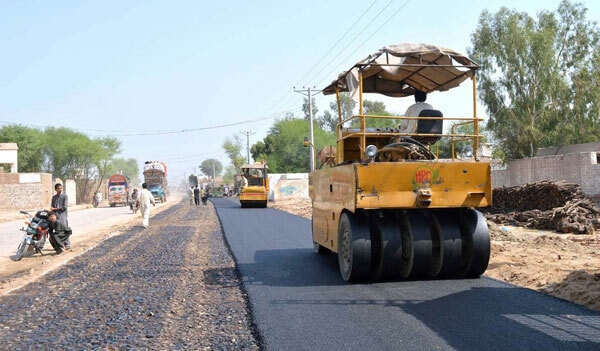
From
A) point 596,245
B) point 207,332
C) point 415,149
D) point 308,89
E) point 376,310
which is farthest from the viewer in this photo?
point 308,89

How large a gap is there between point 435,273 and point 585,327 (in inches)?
106

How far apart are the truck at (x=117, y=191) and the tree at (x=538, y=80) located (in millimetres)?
28783

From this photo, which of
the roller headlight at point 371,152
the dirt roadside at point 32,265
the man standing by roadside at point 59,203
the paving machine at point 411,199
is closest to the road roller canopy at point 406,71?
the paving machine at point 411,199

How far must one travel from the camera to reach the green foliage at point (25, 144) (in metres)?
57.2

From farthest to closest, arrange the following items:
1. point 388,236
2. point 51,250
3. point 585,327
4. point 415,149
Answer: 1. point 51,250
2. point 415,149
3. point 388,236
4. point 585,327

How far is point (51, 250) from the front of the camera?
13.2m

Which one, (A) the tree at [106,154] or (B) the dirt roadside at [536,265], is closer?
(B) the dirt roadside at [536,265]

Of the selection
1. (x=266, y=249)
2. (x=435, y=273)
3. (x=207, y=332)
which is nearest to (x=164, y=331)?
(x=207, y=332)

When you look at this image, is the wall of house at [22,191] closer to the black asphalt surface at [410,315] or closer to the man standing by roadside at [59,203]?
the man standing by roadside at [59,203]

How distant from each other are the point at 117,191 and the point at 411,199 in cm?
4196

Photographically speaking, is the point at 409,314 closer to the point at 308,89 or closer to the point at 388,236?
the point at 388,236

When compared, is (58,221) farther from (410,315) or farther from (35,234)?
(410,315)

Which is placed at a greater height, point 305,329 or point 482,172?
point 482,172

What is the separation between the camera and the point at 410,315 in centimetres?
555
